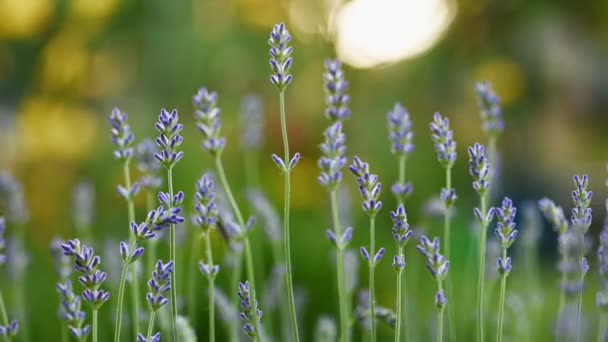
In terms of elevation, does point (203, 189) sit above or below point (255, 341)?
above

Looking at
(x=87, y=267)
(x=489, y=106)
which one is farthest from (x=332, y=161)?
(x=489, y=106)

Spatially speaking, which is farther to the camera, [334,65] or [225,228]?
[225,228]

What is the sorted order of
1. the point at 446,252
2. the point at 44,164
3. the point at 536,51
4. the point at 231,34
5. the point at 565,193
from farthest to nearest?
1. the point at 565,193
2. the point at 536,51
3. the point at 231,34
4. the point at 44,164
5. the point at 446,252

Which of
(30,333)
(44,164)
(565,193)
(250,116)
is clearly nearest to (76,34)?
(44,164)

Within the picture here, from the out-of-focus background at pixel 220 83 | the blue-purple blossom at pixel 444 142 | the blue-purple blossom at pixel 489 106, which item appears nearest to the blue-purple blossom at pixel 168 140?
the blue-purple blossom at pixel 444 142

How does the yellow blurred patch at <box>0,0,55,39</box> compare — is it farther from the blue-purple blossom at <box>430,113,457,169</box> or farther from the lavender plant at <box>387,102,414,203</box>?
the blue-purple blossom at <box>430,113,457,169</box>

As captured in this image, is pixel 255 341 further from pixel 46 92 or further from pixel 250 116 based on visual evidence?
pixel 46 92

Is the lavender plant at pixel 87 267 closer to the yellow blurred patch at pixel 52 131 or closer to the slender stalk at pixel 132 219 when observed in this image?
the slender stalk at pixel 132 219
